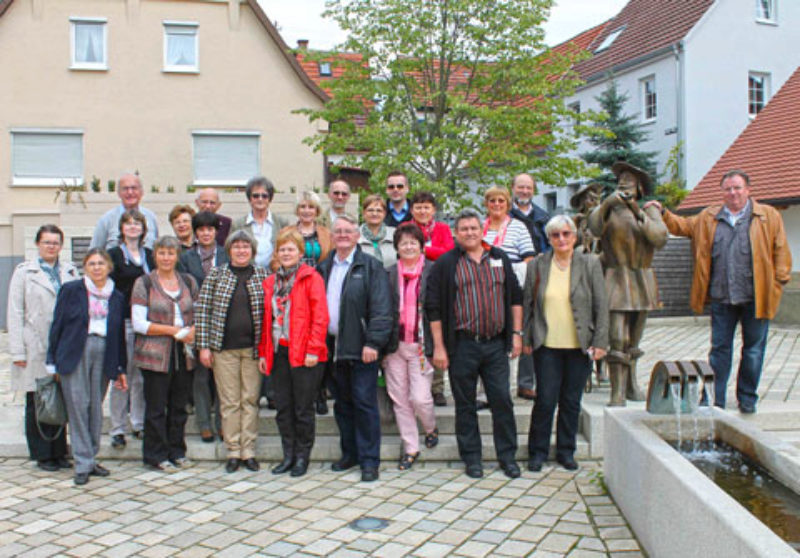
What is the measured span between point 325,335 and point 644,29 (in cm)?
2382

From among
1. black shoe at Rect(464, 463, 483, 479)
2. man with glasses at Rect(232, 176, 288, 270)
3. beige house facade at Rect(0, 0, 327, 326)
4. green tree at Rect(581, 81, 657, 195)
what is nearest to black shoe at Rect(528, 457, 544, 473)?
black shoe at Rect(464, 463, 483, 479)

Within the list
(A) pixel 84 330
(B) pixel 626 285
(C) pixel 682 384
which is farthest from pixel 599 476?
(A) pixel 84 330

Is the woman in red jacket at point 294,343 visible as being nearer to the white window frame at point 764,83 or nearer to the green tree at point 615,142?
the green tree at point 615,142

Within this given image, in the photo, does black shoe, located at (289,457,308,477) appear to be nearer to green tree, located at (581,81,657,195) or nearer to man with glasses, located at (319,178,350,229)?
man with glasses, located at (319,178,350,229)

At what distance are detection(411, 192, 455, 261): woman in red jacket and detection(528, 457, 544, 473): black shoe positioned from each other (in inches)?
69.3

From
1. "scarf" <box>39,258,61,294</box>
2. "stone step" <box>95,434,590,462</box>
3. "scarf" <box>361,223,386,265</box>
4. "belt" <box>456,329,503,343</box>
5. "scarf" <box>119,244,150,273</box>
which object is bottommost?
"stone step" <box>95,434,590,462</box>

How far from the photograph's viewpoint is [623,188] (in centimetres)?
615

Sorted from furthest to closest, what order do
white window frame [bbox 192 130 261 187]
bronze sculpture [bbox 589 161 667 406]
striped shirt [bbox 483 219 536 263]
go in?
white window frame [bbox 192 130 261 187], striped shirt [bbox 483 219 536 263], bronze sculpture [bbox 589 161 667 406]

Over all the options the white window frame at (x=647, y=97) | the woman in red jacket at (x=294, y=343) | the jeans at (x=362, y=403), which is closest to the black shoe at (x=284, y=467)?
the woman in red jacket at (x=294, y=343)

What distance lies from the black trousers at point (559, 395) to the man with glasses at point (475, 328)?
0.21 m

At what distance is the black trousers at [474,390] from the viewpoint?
554cm

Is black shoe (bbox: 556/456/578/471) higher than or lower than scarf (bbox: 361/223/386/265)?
lower

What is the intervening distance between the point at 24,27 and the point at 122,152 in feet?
12.1

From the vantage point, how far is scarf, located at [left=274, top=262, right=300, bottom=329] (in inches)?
224
